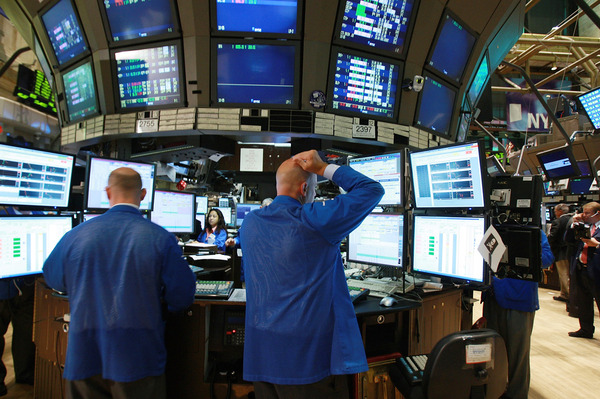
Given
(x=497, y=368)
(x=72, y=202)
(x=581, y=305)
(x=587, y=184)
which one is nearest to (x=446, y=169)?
(x=497, y=368)

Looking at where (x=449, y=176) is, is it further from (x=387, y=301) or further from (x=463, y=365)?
(x=463, y=365)

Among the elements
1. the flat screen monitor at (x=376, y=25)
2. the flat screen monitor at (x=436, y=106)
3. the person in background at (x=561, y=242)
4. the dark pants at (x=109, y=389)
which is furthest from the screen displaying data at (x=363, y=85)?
the person in background at (x=561, y=242)

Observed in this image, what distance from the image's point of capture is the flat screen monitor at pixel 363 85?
9.57ft

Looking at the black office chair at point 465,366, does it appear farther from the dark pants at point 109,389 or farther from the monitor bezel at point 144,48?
the monitor bezel at point 144,48

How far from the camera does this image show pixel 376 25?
9.51 feet

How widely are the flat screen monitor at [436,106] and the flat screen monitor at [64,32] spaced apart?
3.14m

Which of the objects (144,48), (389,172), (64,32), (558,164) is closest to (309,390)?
(389,172)

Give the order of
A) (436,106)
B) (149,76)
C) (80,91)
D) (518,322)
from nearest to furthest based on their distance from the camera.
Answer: (518,322)
(149,76)
(80,91)
(436,106)

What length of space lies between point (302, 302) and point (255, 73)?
2155 mm

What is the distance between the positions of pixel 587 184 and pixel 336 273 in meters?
6.59

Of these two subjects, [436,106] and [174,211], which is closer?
[436,106]

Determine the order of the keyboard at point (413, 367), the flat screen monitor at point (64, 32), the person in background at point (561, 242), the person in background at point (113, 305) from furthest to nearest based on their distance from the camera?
the person in background at point (561, 242)
the flat screen monitor at point (64, 32)
the keyboard at point (413, 367)
the person in background at point (113, 305)

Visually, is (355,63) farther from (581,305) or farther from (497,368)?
(581,305)

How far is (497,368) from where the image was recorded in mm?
1347
